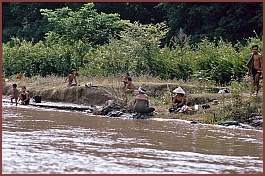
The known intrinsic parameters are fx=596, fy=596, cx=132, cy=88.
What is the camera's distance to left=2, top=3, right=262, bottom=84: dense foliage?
2362 centimetres

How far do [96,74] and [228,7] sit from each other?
13.8m

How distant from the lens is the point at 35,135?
46.2 feet

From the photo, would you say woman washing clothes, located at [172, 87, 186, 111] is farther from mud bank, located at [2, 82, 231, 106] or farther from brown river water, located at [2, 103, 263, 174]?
brown river water, located at [2, 103, 263, 174]

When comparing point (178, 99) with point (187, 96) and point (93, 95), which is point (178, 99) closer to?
point (187, 96)

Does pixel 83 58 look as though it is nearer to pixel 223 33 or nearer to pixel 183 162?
pixel 223 33

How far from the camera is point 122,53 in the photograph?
90.0 ft

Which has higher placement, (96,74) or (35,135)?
(96,74)

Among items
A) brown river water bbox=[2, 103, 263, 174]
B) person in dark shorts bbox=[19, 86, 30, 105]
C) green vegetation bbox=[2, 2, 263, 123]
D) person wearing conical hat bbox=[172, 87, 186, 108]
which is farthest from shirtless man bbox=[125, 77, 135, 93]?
person in dark shorts bbox=[19, 86, 30, 105]

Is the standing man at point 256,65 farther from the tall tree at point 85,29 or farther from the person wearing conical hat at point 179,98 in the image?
the tall tree at point 85,29

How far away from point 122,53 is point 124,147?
598 inches

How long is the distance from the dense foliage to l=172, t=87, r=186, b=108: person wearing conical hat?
9.16ft

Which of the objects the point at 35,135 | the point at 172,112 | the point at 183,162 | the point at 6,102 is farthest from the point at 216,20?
the point at 183,162

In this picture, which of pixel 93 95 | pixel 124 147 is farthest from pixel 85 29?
pixel 124 147

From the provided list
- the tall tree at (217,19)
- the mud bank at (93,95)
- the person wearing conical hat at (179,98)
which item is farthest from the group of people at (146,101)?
the tall tree at (217,19)
